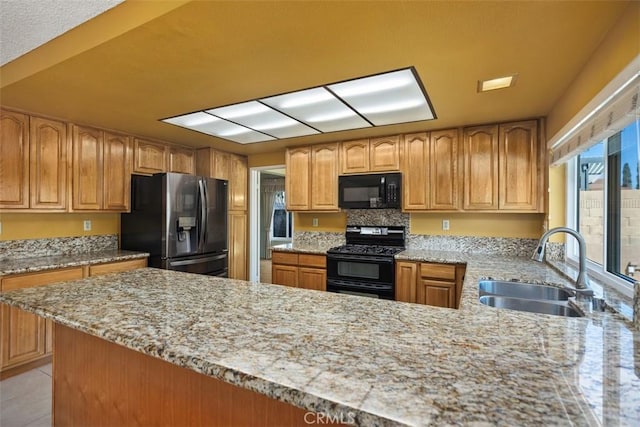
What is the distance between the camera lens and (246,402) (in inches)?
36.3

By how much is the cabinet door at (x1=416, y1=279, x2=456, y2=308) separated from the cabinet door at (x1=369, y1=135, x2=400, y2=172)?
4.22 feet

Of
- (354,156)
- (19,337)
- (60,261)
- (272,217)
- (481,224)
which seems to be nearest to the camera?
(19,337)

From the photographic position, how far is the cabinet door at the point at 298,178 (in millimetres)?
4078

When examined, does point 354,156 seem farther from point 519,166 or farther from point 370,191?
point 519,166

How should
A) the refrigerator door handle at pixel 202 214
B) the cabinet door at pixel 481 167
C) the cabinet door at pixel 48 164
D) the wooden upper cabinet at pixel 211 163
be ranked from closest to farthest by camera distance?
the cabinet door at pixel 48 164
the cabinet door at pixel 481 167
the refrigerator door handle at pixel 202 214
the wooden upper cabinet at pixel 211 163

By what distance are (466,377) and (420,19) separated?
1433 millimetres

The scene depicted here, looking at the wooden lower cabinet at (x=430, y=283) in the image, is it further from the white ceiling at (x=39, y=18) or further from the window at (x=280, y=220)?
the window at (x=280, y=220)

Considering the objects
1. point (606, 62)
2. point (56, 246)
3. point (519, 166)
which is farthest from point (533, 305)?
point (56, 246)

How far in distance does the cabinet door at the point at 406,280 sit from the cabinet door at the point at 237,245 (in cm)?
236

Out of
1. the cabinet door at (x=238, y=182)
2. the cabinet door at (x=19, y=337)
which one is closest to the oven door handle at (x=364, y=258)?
the cabinet door at (x=238, y=182)

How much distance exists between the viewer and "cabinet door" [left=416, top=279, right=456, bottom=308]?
300cm

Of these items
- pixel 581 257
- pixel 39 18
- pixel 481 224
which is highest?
pixel 39 18

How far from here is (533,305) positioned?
188 cm

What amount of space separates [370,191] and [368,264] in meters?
0.84
